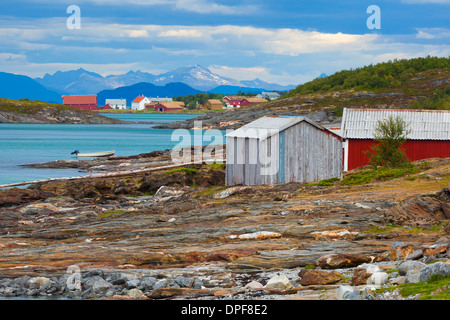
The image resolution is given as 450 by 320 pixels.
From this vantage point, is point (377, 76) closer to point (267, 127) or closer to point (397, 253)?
point (267, 127)

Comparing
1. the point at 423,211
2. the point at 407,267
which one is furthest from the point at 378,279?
the point at 423,211

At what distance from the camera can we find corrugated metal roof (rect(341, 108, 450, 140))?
135ft

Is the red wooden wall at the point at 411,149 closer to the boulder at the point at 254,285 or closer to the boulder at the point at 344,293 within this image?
the boulder at the point at 254,285

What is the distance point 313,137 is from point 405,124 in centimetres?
1092

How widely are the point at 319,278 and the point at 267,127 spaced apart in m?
21.4

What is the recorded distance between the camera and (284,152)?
32.7 metres

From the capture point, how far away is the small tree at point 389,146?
120ft

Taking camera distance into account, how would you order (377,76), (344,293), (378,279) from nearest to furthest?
(344,293) < (378,279) < (377,76)

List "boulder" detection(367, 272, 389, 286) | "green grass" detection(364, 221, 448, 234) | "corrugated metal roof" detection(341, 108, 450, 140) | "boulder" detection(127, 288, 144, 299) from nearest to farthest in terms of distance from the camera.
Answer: "boulder" detection(367, 272, 389, 286)
"boulder" detection(127, 288, 144, 299)
"green grass" detection(364, 221, 448, 234)
"corrugated metal roof" detection(341, 108, 450, 140)

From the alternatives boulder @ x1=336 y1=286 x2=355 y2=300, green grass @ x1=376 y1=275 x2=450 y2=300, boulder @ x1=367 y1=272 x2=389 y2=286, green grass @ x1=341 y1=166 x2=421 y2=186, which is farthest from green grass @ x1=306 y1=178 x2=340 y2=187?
boulder @ x1=336 y1=286 x2=355 y2=300

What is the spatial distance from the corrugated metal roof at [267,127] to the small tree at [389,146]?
19.5ft

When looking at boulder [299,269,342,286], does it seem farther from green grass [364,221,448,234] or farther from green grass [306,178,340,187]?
green grass [306,178,340,187]

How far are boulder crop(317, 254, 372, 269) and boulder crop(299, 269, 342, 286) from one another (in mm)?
1293

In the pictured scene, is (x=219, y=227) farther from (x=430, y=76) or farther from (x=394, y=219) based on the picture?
(x=430, y=76)
